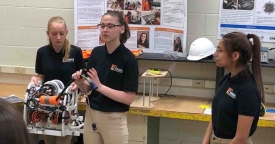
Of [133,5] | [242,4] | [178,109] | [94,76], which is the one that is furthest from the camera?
[133,5]

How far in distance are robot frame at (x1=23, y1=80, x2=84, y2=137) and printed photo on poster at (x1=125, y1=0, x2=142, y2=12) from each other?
3.72 ft

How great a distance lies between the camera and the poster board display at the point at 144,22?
11.5ft

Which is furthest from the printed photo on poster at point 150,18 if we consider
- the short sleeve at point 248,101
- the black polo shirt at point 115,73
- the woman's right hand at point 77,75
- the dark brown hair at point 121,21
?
the short sleeve at point 248,101

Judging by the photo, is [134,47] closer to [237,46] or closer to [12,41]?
[12,41]

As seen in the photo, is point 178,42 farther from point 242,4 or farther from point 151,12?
point 242,4

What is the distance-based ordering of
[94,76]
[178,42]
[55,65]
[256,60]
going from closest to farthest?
1. [256,60]
2. [94,76]
3. [55,65]
4. [178,42]

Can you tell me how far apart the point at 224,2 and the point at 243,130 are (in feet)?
A: 5.52

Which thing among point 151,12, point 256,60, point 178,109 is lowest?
point 178,109

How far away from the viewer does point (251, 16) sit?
133 inches

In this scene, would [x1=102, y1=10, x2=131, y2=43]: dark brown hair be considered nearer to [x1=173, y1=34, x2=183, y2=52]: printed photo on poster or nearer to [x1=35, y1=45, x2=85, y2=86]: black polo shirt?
[x1=35, y1=45, x2=85, y2=86]: black polo shirt

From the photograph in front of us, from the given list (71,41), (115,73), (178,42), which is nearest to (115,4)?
(71,41)

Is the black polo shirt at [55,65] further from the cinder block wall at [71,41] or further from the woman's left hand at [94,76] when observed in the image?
the cinder block wall at [71,41]

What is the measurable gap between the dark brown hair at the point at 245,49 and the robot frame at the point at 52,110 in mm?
1226

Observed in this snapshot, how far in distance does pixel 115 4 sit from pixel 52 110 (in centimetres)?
132
